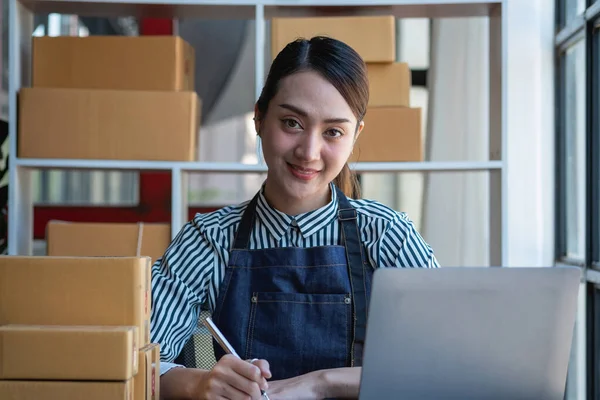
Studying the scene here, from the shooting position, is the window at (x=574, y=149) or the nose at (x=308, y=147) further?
the window at (x=574, y=149)

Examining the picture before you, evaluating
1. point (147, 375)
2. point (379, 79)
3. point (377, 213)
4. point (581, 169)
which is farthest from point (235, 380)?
point (581, 169)

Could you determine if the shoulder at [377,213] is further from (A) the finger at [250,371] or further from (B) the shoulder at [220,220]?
(A) the finger at [250,371]

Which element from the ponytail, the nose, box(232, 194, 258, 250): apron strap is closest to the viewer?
the nose

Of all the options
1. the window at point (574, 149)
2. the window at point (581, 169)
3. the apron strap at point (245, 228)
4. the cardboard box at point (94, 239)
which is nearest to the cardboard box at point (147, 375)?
the apron strap at point (245, 228)

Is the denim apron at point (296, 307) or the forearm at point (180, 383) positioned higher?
the denim apron at point (296, 307)

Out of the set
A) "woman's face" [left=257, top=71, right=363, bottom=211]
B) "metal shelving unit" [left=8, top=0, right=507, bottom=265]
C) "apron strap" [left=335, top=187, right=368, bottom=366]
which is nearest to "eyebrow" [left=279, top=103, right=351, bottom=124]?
"woman's face" [left=257, top=71, right=363, bottom=211]

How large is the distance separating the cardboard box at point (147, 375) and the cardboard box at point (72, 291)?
46mm

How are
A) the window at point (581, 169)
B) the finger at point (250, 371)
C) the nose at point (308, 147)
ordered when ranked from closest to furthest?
the finger at point (250, 371) < the nose at point (308, 147) < the window at point (581, 169)

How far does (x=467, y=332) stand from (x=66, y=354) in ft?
1.64

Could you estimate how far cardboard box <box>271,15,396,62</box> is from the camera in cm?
231

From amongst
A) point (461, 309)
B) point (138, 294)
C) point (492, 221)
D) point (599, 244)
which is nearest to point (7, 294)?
point (138, 294)

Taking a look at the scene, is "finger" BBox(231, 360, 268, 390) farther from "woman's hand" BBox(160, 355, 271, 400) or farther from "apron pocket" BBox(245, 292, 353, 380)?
"apron pocket" BBox(245, 292, 353, 380)

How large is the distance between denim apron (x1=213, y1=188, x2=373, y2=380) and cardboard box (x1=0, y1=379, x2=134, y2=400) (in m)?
0.50

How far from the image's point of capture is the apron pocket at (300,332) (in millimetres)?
1438
